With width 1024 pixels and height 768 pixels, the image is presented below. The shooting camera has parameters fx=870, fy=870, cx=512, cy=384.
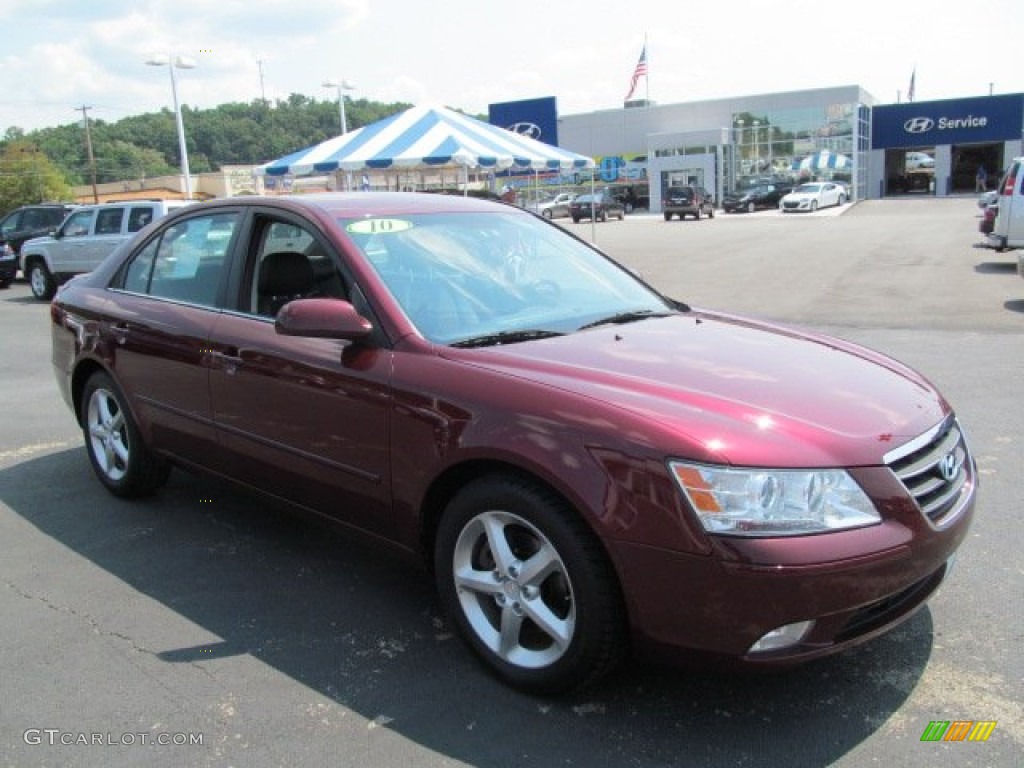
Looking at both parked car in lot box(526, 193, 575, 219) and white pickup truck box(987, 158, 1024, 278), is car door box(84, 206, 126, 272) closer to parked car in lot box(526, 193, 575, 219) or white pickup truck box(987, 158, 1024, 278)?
white pickup truck box(987, 158, 1024, 278)

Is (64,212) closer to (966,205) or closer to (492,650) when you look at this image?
(492,650)

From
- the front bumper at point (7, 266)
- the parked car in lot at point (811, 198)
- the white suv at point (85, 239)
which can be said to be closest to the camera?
the white suv at point (85, 239)

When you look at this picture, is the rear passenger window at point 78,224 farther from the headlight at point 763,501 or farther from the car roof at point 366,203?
the headlight at point 763,501

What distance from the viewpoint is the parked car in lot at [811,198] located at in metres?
44.1

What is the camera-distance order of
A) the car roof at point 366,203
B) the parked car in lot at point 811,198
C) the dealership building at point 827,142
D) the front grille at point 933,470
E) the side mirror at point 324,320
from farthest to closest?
the dealership building at point 827,142 → the parked car in lot at point 811,198 → the car roof at point 366,203 → the side mirror at point 324,320 → the front grille at point 933,470

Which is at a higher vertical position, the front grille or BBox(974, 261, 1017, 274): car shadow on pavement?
the front grille

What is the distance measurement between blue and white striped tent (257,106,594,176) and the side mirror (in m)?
13.6

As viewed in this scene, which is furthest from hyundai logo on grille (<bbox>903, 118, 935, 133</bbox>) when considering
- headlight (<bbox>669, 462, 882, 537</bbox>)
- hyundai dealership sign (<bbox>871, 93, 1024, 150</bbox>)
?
headlight (<bbox>669, 462, 882, 537</bbox>)

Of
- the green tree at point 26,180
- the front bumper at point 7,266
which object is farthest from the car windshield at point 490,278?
the green tree at point 26,180

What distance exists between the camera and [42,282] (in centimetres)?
1716

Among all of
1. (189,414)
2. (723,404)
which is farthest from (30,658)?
(723,404)

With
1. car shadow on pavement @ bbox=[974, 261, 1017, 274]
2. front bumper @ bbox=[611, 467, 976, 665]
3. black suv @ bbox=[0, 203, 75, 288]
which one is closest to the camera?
front bumper @ bbox=[611, 467, 976, 665]

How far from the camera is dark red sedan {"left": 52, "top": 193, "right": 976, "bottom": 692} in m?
2.43
